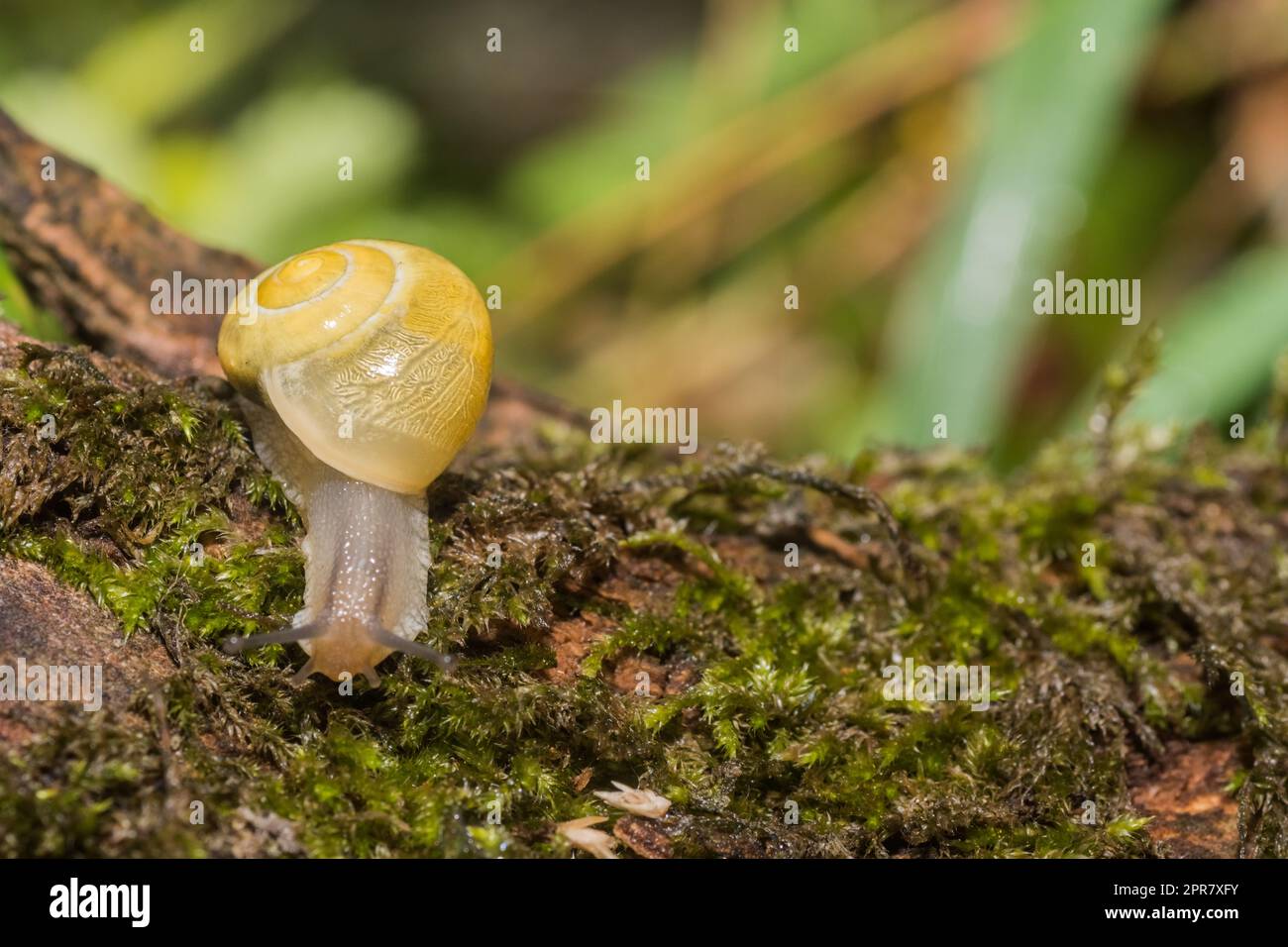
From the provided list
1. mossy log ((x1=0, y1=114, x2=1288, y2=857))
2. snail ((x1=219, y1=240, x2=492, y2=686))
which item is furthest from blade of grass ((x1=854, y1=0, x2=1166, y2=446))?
snail ((x1=219, y1=240, x2=492, y2=686))

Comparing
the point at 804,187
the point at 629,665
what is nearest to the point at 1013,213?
the point at 804,187

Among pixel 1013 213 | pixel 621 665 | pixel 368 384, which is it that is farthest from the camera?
pixel 1013 213

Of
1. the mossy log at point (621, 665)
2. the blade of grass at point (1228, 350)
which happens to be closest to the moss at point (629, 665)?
the mossy log at point (621, 665)

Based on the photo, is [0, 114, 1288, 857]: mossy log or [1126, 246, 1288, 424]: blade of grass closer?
[0, 114, 1288, 857]: mossy log

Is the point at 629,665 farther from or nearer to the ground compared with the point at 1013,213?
nearer to the ground

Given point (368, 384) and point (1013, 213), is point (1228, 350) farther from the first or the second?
point (368, 384)

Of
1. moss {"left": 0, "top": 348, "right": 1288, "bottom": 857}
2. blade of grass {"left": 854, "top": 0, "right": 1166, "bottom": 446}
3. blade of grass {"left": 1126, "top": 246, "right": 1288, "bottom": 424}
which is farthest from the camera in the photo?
blade of grass {"left": 854, "top": 0, "right": 1166, "bottom": 446}

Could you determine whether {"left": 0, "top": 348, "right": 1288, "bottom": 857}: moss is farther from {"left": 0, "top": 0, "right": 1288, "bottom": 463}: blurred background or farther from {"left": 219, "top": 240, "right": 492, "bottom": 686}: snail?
{"left": 0, "top": 0, "right": 1288, "bottom": 463}: blurred background
